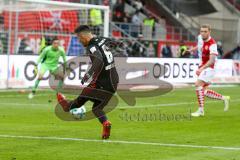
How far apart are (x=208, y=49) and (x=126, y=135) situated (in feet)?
17.0

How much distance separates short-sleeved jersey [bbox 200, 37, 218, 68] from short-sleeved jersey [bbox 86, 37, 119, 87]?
538cm

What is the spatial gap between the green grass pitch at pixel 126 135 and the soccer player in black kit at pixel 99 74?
522 mm

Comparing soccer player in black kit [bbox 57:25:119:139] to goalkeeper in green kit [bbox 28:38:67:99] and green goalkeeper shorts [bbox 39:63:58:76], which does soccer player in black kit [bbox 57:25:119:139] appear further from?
green goalkeeper shorts [bbox 39:63:58:76]

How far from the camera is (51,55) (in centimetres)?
2514

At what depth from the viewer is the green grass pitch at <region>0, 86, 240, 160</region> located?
11.4 m

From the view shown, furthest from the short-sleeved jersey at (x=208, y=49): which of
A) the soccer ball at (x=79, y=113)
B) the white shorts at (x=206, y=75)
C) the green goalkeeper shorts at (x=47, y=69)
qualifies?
the green goalkeeper shorts at (x=47, y=69)

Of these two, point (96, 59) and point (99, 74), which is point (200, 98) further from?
point (96, 59)

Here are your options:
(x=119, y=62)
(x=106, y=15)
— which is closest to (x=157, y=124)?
(x=119, y=62)

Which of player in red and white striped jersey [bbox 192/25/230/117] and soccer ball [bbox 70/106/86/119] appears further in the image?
player in red and white striped jersey [bbox 192/25/230/117]

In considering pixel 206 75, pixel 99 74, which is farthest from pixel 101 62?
pixel 206 75

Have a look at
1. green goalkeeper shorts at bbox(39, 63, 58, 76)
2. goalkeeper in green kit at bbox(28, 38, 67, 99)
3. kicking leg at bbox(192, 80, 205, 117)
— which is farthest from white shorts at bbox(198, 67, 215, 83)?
green goalkeeper shorts at bbox(39, 63, 58, 76)

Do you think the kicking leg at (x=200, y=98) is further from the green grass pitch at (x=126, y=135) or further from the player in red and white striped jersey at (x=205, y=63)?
the green grass pitch at (x=126, y=135)

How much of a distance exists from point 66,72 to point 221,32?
22815 mm

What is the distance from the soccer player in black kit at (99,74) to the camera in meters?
13.1
